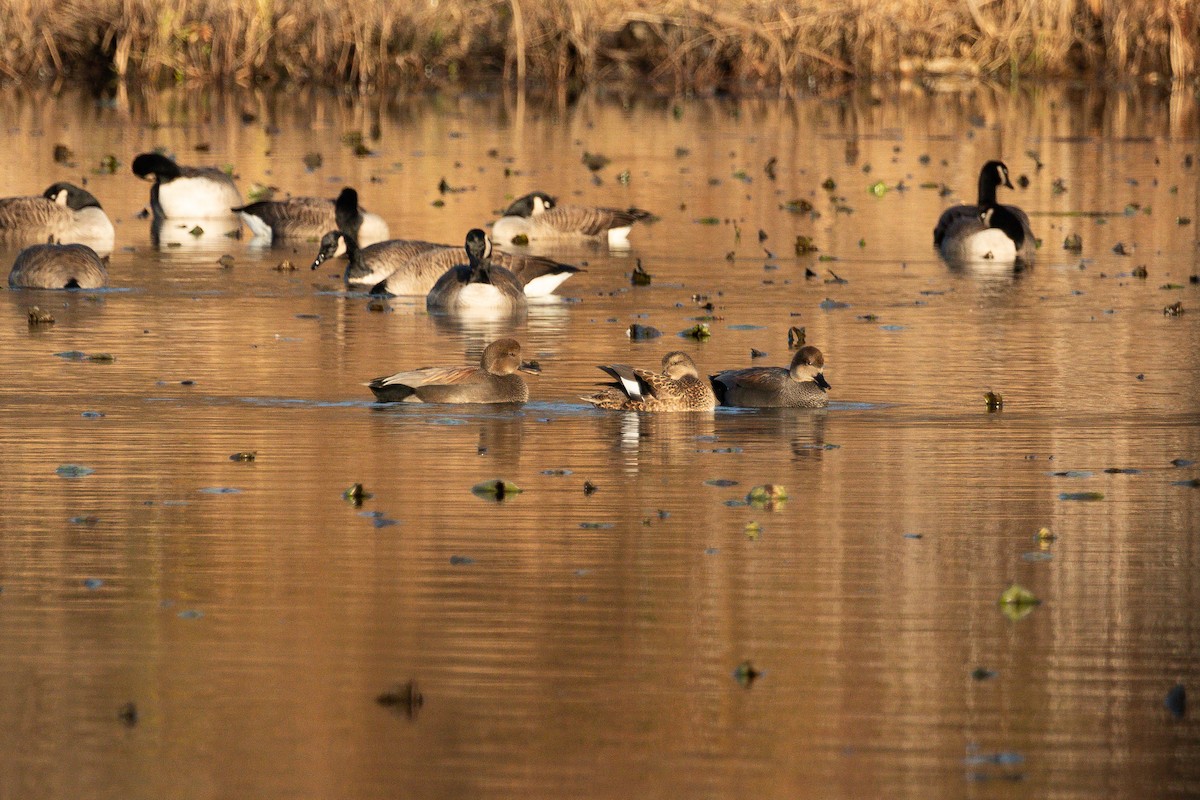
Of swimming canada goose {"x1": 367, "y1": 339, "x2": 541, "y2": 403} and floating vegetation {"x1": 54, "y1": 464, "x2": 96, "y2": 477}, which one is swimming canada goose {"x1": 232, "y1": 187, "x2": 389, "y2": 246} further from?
floating vegetation {"x1": 54, "y1": 464, "x2": 96, "y2": 477}

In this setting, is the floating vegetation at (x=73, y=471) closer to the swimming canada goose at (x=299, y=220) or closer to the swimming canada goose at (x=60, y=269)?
the swimming canada goose at (x=60, y=269)

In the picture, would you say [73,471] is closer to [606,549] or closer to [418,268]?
[606,549]

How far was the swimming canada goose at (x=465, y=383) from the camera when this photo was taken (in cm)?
1464

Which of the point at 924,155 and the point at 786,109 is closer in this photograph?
the point at 924,155

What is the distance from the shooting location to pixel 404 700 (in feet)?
26.5

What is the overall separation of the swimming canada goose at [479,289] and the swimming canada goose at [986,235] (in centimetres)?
656

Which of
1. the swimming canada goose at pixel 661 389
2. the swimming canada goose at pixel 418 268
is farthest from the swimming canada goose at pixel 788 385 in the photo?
the swimming canada goose at pixel 418 268

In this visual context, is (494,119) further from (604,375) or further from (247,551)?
(247,551)

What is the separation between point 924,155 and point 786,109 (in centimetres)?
982

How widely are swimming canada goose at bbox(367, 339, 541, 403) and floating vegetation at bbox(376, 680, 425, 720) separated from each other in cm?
655

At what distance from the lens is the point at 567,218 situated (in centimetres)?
2659

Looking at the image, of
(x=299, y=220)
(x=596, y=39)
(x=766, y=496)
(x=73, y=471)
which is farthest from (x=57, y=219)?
(x=596, y=39)

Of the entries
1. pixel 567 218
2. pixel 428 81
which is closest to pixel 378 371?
pixel 567 218

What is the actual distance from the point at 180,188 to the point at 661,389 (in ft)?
50.7
